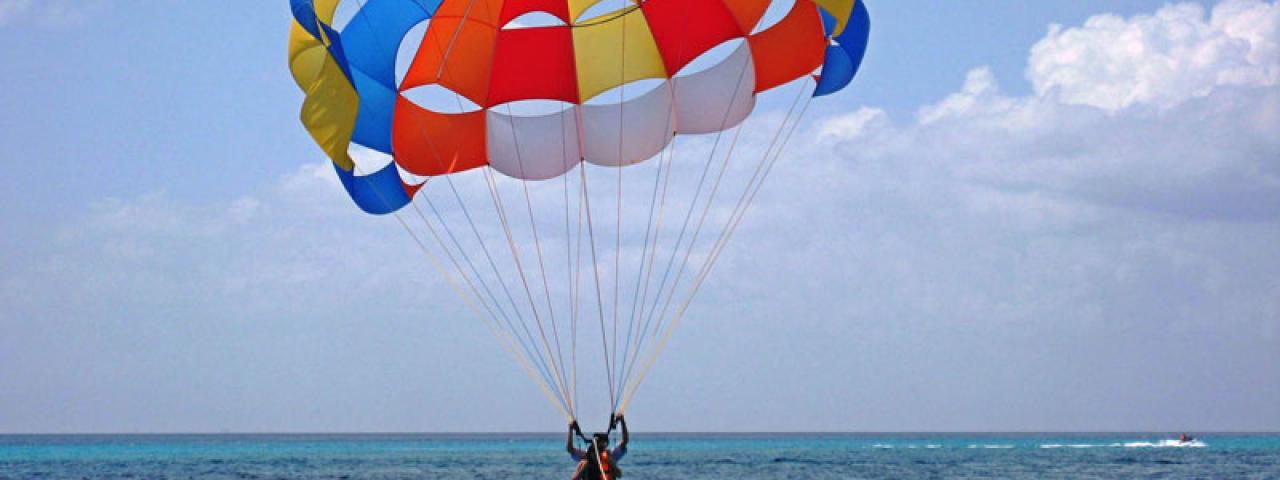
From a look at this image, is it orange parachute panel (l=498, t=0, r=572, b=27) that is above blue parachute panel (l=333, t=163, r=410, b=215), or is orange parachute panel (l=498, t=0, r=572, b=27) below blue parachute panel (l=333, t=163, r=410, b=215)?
above

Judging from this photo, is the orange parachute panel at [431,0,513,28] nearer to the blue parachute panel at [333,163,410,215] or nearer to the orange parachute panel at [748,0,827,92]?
the blue parachute panel at [333,163,410,215]

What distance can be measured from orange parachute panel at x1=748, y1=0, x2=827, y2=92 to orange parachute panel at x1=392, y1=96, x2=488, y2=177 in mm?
2593

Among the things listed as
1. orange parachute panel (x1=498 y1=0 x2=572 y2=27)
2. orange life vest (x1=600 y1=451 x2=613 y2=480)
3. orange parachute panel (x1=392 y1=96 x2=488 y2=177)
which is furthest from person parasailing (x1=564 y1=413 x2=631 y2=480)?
orange parachute panel (x1=498 y1=0 x2=572 y2=27)

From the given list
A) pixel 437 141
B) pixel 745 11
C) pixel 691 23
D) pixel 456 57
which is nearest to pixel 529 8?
pixel 456 57

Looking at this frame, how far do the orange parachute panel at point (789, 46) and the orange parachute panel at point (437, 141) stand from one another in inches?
102

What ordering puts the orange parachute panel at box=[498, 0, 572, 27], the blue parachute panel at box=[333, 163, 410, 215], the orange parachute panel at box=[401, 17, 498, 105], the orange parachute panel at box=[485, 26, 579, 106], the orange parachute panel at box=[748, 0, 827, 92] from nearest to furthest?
the orange parachute panel at box=[498, 0, 572, 27] < the orange parachute panel at box=[401, 17, 498, 105] < the orange parachute panel at box=[485, 26, 579, 106] < the orange parachute panel at box=[748, 0, 827, 92] < the blue parachute panel at box=[333, 163, 410, 215]

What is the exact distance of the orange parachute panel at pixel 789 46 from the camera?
12.5m

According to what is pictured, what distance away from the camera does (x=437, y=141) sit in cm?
1267

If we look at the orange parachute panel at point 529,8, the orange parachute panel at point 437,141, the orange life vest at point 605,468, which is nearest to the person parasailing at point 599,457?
the orange life vest at point 605,468

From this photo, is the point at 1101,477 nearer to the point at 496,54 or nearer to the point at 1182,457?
the point at 1182,457

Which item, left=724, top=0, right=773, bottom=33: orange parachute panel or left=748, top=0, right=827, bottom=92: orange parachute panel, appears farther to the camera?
left=748, top=0, right=827, bottom=92: orange parachute panel

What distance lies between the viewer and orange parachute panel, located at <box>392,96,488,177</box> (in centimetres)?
1254

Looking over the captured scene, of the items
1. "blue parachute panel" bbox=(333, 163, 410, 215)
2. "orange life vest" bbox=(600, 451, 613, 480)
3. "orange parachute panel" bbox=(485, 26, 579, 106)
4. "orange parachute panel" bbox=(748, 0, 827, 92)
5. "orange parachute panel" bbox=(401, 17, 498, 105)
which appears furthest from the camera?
"blue parachute panel" bbox=(333, 163, 410, 215)

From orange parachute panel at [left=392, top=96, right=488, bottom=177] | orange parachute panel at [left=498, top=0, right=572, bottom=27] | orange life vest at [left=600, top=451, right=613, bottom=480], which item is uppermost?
orange parachute panel at [left=498, top=0, right=572, bottom=27]
